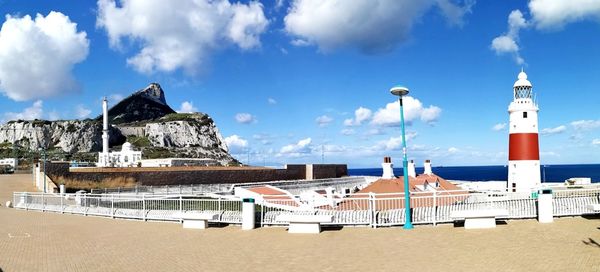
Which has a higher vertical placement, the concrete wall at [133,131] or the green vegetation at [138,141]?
the concrete wall at [133,131]

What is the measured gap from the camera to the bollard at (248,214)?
13781 mm

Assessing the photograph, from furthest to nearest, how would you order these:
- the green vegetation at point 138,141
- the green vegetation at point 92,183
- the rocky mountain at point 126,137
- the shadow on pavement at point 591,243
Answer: the green vegetation at point 138,141, the rocky mountain at point 126,137, the green vegetation at point 92,183, the shadow on pavement at point 591,243

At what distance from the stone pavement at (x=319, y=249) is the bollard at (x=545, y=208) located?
0.78 feet

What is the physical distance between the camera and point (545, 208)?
40.5 ft

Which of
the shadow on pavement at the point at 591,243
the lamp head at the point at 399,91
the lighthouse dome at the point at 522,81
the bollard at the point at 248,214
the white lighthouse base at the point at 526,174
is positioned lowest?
the shadow on pavement at the point at 591,243

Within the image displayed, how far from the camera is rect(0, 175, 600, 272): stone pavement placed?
881cm

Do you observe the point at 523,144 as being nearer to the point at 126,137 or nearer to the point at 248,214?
the point at 248,214

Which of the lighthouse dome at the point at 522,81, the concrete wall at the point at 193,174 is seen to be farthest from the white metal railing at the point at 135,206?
the lighthouse dome at the point at 522,81

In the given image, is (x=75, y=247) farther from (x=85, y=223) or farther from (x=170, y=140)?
(x=170, y=140)

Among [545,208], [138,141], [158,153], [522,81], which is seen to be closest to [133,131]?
[138,141]

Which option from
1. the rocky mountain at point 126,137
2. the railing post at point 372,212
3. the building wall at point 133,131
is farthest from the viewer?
the building wall at point 133,131

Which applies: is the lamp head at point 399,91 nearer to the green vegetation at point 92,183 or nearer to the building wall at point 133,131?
the green vegetation at point 92,183

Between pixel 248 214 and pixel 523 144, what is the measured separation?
57.1 feet

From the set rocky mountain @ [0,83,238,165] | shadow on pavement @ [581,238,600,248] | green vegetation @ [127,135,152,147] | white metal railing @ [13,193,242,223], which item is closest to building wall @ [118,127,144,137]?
rocky mountain @ [0,83,238,165]
